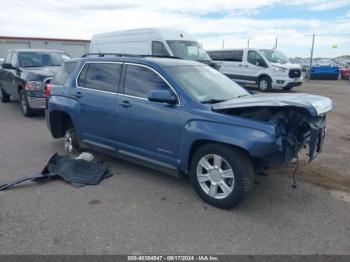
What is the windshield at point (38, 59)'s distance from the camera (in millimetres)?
9900

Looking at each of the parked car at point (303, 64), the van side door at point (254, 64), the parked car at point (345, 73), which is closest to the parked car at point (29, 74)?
the van side door at point (254, 64)

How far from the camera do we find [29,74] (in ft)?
29.6

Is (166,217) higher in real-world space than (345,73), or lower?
Result: lower

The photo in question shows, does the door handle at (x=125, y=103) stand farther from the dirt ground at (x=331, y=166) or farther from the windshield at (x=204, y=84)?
the dirt ground at (x=331, y=166)

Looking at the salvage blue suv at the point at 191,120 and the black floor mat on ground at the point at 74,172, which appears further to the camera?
the black floor mat on ground at the point at 74,172

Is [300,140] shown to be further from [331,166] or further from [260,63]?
[260,63]

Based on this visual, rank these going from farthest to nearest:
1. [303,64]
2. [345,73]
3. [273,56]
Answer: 1. [303,64]
2. [345,73]
3. [273,56]

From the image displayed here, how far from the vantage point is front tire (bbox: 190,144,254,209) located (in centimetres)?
364

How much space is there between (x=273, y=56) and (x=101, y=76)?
13.3 m

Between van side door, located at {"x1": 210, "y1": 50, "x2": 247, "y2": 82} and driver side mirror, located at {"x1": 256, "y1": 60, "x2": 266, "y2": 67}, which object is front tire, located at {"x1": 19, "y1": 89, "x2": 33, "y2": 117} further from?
driver side mirror, located at {"x1": 256, "y1": 60, "x2": 266, "y2": 67}

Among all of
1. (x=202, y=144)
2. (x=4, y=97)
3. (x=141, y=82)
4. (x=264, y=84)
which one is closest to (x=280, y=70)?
(x=264, y=84)

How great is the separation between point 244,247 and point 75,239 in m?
1.59

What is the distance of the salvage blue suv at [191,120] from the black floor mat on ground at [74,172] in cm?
33

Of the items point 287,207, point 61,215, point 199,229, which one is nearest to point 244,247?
point 199,229
